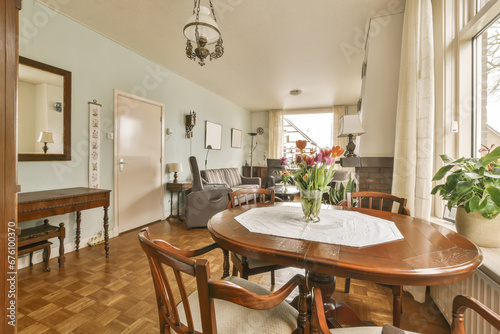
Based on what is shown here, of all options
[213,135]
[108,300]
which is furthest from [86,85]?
[213,135]

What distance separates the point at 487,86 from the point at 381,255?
1.71 metres

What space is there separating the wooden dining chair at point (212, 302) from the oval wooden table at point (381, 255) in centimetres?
12

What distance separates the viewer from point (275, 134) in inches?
278

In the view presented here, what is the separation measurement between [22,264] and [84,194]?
2.87ft

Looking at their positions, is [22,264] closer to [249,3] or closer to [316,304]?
[316,304]

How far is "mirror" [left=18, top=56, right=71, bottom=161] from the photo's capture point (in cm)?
217

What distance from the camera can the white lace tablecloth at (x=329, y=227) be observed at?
0.98 m

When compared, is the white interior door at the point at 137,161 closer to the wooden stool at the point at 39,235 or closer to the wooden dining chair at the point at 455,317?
the wooden stool at the point at 39,235

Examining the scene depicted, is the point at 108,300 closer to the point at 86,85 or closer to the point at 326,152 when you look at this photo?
the point at 326,152

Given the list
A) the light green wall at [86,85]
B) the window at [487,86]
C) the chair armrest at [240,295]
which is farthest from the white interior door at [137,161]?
the window at [487,86]

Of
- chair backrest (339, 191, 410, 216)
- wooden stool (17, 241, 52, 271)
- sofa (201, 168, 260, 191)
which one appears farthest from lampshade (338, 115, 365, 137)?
wooden stool (17, 241, 52, 271)

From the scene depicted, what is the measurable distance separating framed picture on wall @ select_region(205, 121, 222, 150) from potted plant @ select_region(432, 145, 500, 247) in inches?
174

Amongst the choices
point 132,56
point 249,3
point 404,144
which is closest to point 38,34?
point 132,56

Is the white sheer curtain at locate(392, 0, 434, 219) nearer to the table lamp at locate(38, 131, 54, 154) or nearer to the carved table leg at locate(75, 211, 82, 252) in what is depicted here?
the carved table leg at locate(75, 211, 82, 252)
